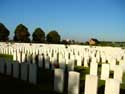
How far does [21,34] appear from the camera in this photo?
174 feet

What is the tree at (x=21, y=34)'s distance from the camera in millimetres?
53250

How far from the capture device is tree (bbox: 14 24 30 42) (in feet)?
175

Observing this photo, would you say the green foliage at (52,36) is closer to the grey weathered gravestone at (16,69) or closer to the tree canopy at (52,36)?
the tree canopy at (52,36)

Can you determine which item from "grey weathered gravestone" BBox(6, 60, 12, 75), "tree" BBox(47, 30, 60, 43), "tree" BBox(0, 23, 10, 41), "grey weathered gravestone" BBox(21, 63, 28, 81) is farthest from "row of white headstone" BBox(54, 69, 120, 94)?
"tree" BBox(47, 30, 60, 43)

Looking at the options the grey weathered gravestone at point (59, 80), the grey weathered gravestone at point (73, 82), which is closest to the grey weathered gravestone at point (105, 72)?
the grey weathered gravestone at point (59, 80)

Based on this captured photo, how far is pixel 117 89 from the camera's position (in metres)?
6.08

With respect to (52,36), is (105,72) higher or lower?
lower

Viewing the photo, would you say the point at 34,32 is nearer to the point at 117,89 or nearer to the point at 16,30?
the point at 16,30

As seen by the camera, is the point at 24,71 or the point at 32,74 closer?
the point at 32,74

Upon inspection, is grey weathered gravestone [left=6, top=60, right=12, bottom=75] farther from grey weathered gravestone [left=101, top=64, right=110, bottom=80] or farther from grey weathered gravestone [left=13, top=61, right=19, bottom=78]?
grey weathered gravestone [left=101, top=64, right=110, bottom=80]

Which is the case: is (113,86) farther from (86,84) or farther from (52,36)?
(52,36)

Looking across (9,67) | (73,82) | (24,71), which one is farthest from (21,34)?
(73,82)

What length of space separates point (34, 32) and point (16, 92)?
164ft

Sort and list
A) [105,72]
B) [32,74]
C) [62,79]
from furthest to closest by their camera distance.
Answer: [105,72] → [32,74] → [62,79]
